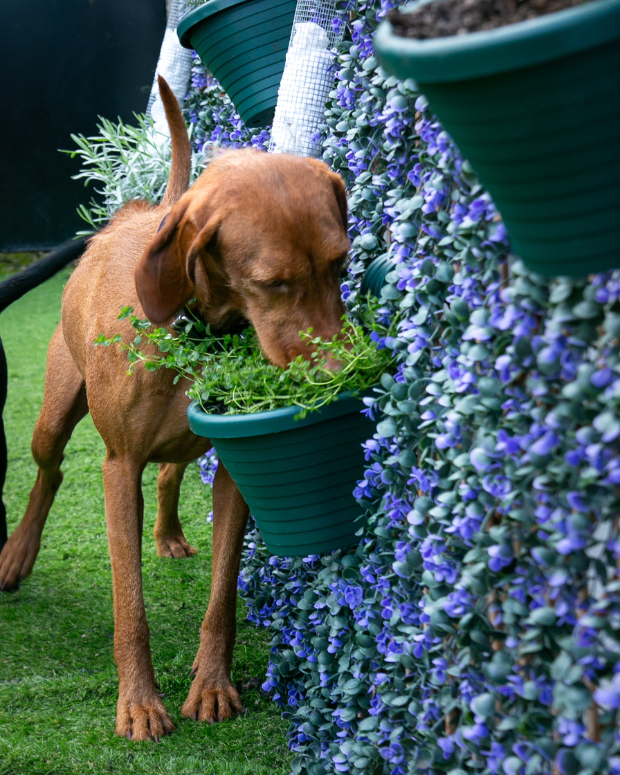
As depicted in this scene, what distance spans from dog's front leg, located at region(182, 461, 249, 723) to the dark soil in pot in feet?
6.80

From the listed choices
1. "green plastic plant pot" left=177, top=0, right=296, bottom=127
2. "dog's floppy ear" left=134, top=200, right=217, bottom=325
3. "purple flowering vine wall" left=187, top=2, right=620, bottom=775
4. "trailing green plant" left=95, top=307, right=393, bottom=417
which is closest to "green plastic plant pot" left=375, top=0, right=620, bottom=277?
"purple flowering vine wall" left=187, top=2, right=620, bottom=775

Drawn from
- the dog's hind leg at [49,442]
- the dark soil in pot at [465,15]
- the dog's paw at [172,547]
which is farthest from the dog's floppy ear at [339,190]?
the dog's paw at [172,547]

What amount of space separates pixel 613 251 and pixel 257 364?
51.2 inches

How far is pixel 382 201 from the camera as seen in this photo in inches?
91.2

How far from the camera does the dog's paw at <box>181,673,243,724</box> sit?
2.98 meters

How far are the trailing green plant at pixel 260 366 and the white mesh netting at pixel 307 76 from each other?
75cm

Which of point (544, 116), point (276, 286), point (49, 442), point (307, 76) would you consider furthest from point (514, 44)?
point (49, 442)

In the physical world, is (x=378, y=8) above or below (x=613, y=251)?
above

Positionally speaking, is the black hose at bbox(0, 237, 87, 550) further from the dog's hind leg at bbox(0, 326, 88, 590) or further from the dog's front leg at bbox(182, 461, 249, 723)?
the dog's front leg at bbox(182, 461, 249, 723)

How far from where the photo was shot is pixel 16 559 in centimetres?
417

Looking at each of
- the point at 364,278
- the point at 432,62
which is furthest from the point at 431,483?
the point at 432,62

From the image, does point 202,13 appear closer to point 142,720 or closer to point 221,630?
point 221,630

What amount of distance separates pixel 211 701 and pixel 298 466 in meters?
1.29

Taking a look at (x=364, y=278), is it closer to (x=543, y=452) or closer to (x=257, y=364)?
(x=257, y=364)
